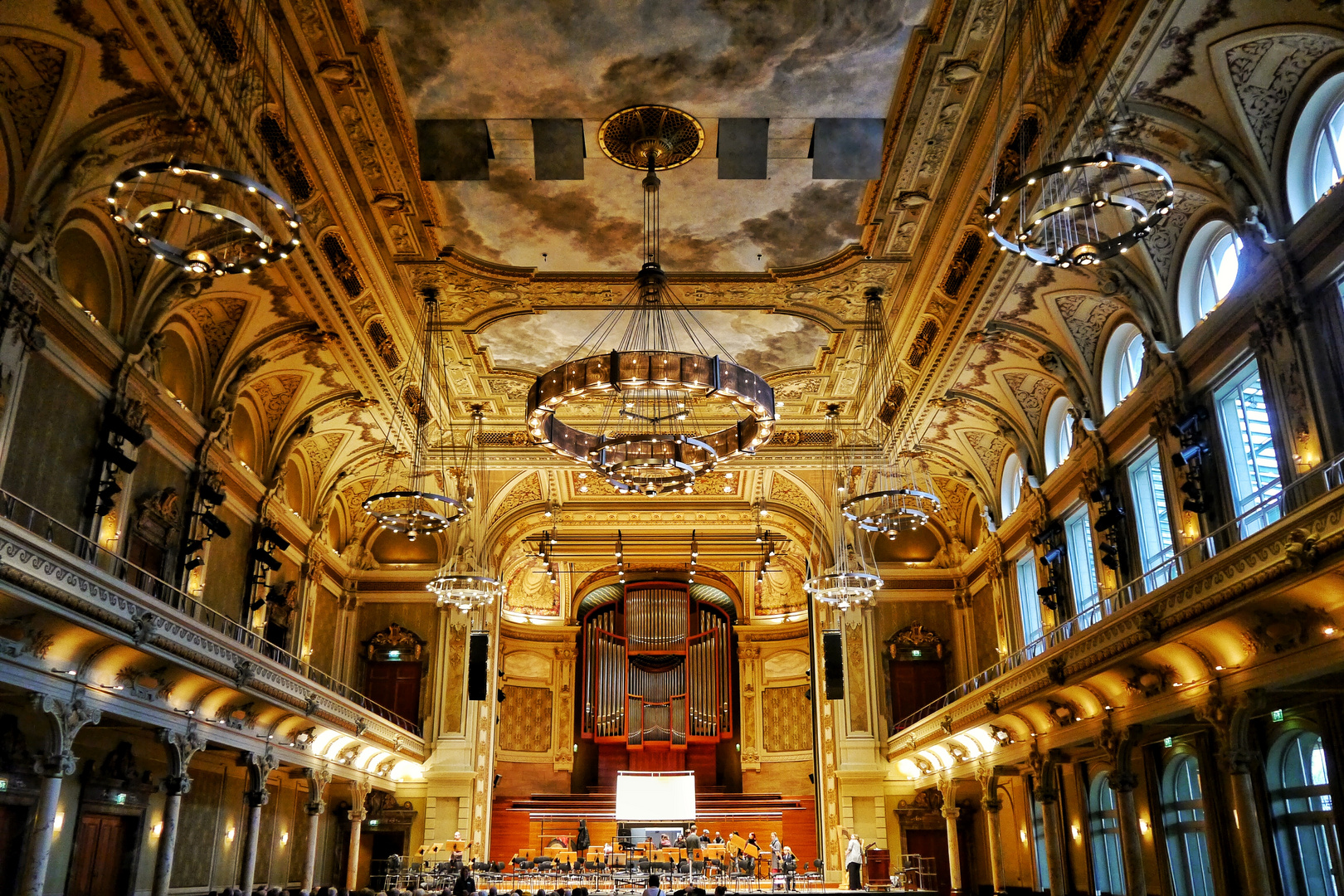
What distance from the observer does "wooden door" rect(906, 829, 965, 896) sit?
2295cm

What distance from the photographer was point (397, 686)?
24859 millimetres

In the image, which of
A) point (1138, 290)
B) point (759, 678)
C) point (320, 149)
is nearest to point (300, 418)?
point (320, 149)

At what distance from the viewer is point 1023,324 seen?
16.6 metres

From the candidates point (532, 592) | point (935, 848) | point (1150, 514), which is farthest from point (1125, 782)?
point (532, 592)

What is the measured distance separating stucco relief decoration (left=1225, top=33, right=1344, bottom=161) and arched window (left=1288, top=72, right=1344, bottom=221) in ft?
0.78

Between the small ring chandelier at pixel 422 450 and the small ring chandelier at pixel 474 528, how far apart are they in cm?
49

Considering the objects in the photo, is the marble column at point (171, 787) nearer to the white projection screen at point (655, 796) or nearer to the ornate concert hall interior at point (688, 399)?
the ornate concert hall interior at point (688, 399)

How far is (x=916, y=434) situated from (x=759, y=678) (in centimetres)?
1368

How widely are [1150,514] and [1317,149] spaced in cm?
611

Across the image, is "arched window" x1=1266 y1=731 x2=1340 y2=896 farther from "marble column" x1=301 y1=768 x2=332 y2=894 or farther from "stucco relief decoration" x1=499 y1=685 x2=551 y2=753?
"stucco relief decoration" x1=499 y1=685 x2=551 y2=753

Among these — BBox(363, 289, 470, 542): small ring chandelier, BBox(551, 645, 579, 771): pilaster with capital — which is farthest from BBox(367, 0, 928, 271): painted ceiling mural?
BBox(551, 645, 579, 771): pilaster with capital

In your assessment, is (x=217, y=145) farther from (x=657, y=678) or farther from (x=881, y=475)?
(x=657, y=678)

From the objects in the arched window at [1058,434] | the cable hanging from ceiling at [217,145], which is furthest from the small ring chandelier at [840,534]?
the cable hanging from ceiling at [217,145]

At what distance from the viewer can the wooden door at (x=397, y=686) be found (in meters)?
24.7
